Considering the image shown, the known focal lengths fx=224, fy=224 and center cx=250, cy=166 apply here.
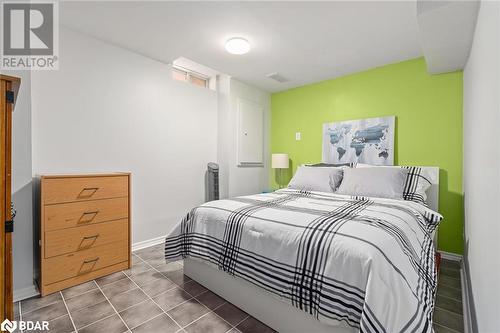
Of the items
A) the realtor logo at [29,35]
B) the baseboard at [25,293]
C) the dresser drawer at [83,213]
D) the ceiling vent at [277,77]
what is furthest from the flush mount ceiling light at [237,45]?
the baseboard at [25,293]

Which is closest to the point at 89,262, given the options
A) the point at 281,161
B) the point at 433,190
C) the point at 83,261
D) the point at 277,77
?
the point at 83,261

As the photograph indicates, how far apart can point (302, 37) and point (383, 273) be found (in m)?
2.34

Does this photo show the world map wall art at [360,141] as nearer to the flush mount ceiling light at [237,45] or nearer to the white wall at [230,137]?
the white wall at [230,137]

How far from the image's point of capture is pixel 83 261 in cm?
196

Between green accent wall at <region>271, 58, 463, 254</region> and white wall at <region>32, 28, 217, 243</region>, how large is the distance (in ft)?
6.31

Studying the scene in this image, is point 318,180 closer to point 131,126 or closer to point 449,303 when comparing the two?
point 449,303

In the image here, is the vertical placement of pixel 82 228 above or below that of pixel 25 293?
above

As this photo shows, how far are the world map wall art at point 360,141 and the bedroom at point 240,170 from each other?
22 mm

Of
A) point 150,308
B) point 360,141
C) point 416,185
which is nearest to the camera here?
point 150,308

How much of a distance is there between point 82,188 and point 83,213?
220 mm

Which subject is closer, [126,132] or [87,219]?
[87,219]

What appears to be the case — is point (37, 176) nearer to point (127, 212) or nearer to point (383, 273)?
point (127, 212)

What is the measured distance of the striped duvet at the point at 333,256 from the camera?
0.97 m

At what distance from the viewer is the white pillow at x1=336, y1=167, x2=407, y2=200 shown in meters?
2.31
